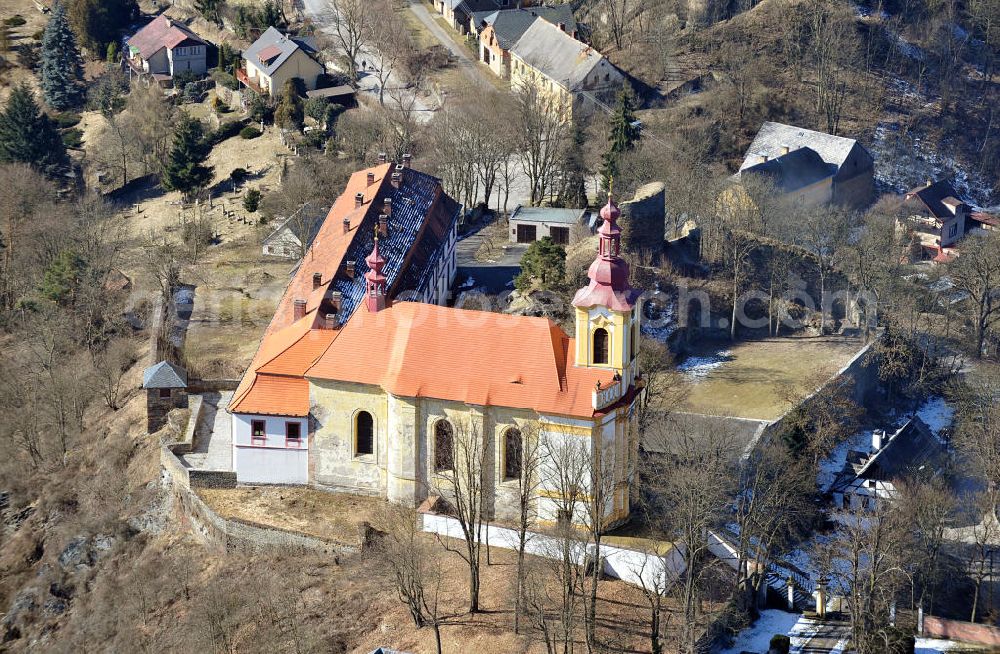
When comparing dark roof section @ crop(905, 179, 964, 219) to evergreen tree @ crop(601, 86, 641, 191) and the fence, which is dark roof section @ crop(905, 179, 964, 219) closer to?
evergreen tree @ crop(601, 86, 641, 191)

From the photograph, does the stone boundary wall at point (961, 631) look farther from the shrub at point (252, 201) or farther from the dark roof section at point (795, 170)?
the shrub at point (252, 201)

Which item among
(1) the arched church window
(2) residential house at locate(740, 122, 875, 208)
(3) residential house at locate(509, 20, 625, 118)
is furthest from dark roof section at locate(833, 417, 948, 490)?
(3) residential house at locate(509, 20, 625, 118)

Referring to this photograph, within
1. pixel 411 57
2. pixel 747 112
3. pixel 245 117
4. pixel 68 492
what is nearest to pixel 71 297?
pixel 68 492

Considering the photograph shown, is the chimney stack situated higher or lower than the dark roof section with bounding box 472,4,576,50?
lower

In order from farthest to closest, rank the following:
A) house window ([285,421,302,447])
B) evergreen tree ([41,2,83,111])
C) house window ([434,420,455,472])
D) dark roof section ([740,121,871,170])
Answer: evergreen tree ([41,2,83,111]) → dark roof section ([740,121,871,170]) → house window ([285,421,302,447]) → house window ([434,420,455,472])

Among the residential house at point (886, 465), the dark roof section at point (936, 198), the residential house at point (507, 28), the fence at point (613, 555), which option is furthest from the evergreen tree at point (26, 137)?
the residential house at point (886, 465)

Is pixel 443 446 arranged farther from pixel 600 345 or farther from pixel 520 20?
pixel 520 20
